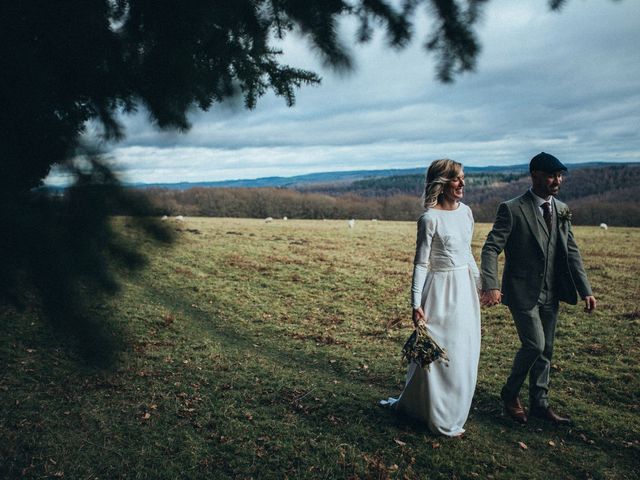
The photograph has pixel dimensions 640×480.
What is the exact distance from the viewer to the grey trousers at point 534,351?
5.75 m

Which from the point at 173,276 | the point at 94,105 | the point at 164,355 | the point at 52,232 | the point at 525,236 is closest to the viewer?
the point at 52,232

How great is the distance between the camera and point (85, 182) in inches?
75.8

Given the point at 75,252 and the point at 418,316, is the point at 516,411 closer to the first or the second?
the point at 418,316

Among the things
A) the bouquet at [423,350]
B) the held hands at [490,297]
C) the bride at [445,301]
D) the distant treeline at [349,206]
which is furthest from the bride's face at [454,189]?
the distant treeline at [349,206]

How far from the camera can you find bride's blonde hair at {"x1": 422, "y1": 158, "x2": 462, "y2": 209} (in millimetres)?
5379

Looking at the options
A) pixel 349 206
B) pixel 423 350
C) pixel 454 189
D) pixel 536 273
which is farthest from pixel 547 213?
pixel 349 206

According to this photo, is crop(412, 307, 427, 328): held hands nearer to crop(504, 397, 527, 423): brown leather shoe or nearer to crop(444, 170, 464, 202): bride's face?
crop(444, 170, 464, 202): bride's face

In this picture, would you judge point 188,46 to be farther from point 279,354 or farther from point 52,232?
point 279,354

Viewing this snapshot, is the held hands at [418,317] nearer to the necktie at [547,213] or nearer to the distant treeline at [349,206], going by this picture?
the necktie at [547,213]

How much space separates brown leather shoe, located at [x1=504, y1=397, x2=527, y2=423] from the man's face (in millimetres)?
2893

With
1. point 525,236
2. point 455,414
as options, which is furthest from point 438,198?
→ point 455,414

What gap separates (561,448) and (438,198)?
354 cm

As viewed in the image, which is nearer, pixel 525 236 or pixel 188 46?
pixel 188 46

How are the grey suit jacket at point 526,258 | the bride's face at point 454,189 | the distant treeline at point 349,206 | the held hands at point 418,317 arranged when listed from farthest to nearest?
the distant treeline at point 349,206 → the grey suit jacket at point 526,258 → the bride's face at point 454,189 → the held hands at point 418,317
